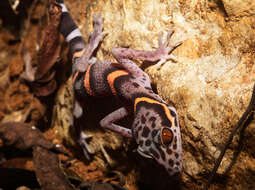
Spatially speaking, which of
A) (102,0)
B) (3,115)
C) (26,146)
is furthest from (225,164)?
(3,115)

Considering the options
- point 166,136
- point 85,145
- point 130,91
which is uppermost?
point 130,91

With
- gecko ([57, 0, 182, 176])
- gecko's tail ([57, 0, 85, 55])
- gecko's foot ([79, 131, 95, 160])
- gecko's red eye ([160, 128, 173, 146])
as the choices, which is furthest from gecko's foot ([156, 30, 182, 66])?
gecko's foot ([79, 131, 95, 160])

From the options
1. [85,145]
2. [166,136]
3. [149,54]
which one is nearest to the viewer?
[166,136]

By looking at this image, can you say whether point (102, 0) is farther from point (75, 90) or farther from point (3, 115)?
point (3, 115)

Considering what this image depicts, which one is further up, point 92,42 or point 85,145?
point 92,42

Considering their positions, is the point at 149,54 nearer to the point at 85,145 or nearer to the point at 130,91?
the point at 130,91

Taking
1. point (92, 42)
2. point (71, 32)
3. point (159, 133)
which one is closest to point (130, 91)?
point (159, 133)

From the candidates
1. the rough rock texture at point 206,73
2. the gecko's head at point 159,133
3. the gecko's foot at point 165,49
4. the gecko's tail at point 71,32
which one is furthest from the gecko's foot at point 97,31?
the gecko's head at point 159,133

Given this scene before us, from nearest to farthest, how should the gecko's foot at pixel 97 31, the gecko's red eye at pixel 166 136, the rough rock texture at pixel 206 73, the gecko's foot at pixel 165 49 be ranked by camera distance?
the rough rock texture at pixel 206 73 < the gecko's red eye at pixel 166 136 < the gecko's foot at pixel 165 49 < the gecko's foot at pixel 97 31

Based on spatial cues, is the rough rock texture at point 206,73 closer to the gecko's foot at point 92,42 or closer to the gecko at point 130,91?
the gecko at point 130,91
